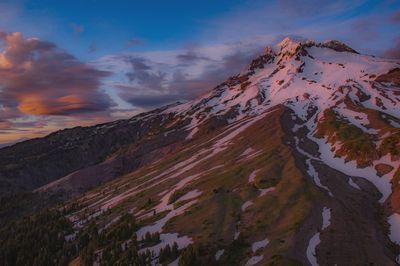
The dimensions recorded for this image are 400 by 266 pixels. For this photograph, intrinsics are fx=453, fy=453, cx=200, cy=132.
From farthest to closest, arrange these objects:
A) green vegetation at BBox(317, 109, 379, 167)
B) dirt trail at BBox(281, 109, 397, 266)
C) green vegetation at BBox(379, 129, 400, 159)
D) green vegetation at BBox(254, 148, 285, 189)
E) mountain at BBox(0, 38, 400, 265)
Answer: green vegetation at BBox(317, 109, 379, 167)
green vegetation at BBox(379, 129, 400, 159)
green vegetation at BBox(254, 148, 285, 189)
mountain at BBox(0, 38, 400, 265)
dirt trail at BBox(281, 109, 397, 266)

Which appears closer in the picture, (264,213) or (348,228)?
(348,228)

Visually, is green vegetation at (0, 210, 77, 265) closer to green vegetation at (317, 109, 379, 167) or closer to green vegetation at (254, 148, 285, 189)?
green vegetation at (254, 148, 285, 189)

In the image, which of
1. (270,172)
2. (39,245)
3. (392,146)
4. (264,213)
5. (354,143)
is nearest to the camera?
(264,213)

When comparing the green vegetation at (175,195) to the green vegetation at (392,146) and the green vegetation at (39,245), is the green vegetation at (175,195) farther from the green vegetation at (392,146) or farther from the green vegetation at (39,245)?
the green vegetation at (392,146)

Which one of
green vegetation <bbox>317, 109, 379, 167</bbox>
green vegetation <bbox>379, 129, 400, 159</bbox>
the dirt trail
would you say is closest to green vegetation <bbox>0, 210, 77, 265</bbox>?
the dirt trail

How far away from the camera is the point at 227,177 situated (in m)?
158

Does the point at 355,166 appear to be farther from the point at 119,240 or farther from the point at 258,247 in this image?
the point at 119,240

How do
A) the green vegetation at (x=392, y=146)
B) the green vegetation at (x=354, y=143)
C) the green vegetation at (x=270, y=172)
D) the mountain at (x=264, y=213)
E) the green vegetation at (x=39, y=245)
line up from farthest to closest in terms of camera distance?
the green vegetation at (x=354, y=143) → the green vegetation at (x=39, y=245) → the green vegetation at (x=392, y=146) → the green vegetation at (x=270, y=172) → the mountain at (x=264, y=213)

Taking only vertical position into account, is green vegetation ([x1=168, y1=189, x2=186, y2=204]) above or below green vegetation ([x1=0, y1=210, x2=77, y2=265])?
above

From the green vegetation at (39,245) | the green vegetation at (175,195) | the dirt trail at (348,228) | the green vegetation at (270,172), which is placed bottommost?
the green vegetation at (39,245)

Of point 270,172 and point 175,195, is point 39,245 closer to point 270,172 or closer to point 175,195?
point 175,195

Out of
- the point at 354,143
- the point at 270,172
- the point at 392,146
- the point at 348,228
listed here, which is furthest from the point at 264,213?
the point at 354,143

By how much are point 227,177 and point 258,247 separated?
60.7 m

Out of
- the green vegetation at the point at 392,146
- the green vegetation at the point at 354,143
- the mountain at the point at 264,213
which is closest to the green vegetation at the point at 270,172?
the mountain at the point at 264,213
